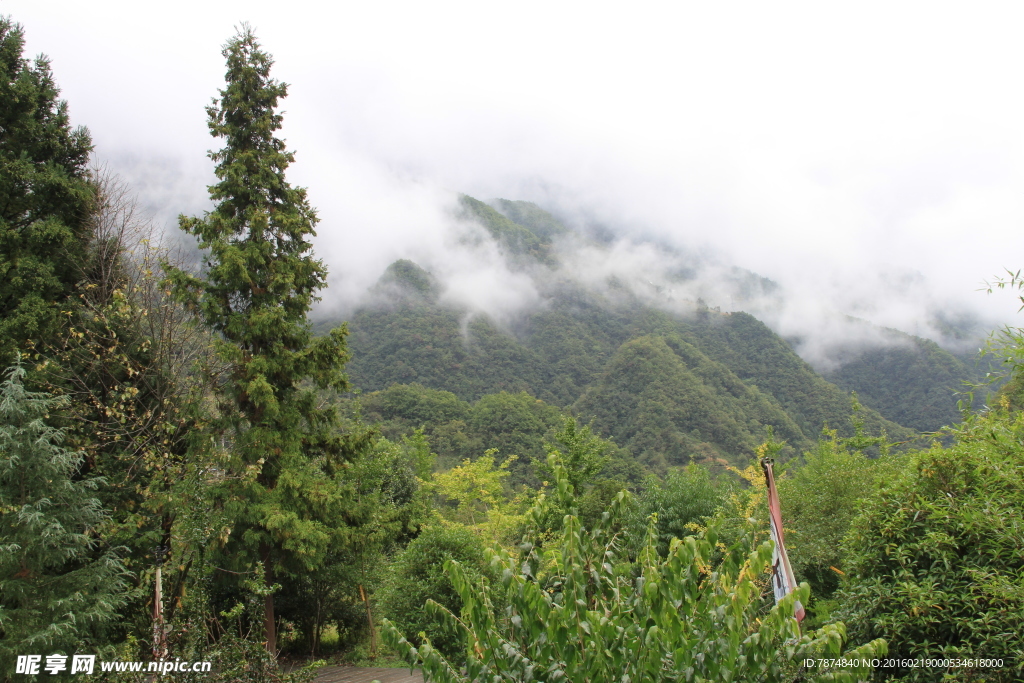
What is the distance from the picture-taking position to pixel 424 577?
1215 centimetres

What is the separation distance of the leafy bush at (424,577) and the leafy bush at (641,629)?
351 inches

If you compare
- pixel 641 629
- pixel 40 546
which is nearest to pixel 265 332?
pixel 40 546

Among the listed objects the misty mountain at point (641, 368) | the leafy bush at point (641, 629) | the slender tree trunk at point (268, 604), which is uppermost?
the misty mountain at point (641, 368)

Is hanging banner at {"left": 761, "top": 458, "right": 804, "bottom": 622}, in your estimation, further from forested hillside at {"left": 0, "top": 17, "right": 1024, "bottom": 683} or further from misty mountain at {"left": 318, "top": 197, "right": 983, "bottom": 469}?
misty mountain at {"left": 318, "top": 197, "right": 983, "bottom": 469}

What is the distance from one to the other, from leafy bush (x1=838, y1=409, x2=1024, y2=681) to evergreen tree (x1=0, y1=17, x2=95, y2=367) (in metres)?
12.6

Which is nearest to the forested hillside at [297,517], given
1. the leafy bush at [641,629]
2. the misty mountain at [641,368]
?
the leafy bush at [641,629]

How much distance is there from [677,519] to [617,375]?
7592 centimetres

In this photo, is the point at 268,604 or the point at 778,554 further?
the point at 268,604

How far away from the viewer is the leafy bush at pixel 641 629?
8.43ft

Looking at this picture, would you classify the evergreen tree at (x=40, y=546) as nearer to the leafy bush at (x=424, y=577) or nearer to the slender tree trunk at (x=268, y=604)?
the slender tree trunk at (x=268, y=604)

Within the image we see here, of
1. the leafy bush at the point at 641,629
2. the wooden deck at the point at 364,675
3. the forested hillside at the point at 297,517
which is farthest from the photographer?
the wooden deck at the point at 364,675

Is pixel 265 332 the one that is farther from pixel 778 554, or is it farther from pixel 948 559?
pixel 948 559

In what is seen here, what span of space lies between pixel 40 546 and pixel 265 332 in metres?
4.61

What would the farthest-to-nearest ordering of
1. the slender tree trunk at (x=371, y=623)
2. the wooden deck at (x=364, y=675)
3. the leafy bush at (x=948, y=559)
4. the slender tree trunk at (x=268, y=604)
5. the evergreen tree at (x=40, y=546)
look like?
the slender tree trunk at (x=371, y=623), the wooden deck at (x=364, y=675), the slender tree trunk at (x=268, y=604), the evergreen tree at (x=40, y=546), the leafy bush at (x=948, y=559)
